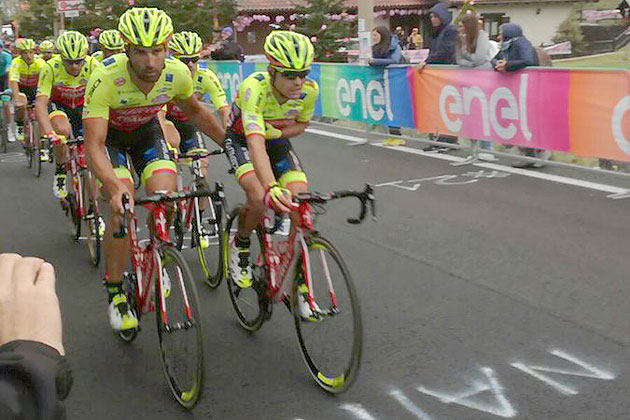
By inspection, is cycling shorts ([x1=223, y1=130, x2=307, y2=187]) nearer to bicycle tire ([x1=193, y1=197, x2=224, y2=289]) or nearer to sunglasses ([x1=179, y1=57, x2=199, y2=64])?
bicycle tire ([x1=193, y1=197, x2=224, y2=289])

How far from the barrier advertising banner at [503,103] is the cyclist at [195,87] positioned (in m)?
4.24

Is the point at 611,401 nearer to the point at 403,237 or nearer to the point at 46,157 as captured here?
the point at 403,237

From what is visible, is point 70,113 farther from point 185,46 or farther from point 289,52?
point 289,52

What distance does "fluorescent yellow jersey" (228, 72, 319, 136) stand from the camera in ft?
16.2

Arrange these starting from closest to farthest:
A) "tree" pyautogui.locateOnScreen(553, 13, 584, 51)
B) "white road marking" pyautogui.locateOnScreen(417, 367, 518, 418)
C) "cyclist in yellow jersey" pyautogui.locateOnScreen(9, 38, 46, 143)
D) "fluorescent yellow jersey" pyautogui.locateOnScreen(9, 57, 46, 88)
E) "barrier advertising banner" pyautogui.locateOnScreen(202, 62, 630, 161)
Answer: "white road marking" pyautogui.locateOnScreen(417, 367, 518, 418) → "barrier advertising banner" pyautogui.locateOnScreen(202, 62, 630, 161) → "cyclist in yellow jersey" pyautogui.locateOnScreen(9, 38, 46, 143) → "fluorescent yellow jersey" pyautogui.locateOnScreen(9, 57, 46, 88) → "tree" pyautogui.locateOnScreen(553, 13, 584, 51)

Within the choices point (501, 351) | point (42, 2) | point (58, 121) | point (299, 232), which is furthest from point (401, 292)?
point (42, 2)

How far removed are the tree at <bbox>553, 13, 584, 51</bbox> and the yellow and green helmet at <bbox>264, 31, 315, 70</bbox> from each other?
37.4 metres

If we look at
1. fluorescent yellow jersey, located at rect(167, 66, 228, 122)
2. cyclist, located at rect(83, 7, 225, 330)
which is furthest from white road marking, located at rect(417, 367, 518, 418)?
fluorescent yellow jersey, located at rect(167, 66, 228, 122)

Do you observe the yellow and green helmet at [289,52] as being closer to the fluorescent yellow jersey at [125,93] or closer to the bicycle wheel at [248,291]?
the fluorescent yellow jersey at [125,93]

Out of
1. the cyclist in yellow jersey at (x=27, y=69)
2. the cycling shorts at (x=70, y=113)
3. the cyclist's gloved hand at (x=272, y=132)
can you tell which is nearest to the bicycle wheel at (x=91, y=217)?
the cycling shorts at (x=70, y=113)

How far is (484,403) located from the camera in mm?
4164

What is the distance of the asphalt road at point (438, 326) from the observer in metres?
4.28

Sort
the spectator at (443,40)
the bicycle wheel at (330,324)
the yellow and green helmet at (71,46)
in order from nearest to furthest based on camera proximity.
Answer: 1. the bicycle wheel at (330,324)
2. the yellow and green helmet at (71,46)
3. the spectator at (443,40)

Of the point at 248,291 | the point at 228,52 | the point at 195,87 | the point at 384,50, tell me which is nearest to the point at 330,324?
the point at 248,291
